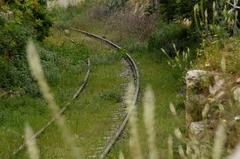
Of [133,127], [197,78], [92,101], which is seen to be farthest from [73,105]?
[133,127]

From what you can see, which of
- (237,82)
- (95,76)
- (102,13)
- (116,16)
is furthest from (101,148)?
(102,13)

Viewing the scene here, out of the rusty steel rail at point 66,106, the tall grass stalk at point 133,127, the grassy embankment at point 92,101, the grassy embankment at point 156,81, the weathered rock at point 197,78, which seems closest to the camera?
the tall grass stalk at point 133,127

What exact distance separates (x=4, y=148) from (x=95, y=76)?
7.61 m

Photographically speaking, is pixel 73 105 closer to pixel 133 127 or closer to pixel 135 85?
pixel 135 85

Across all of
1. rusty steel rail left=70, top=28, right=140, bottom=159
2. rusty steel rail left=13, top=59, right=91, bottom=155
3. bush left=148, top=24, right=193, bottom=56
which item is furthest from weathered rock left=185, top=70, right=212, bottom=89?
bush left=148, top=24, right=193, bottom=56

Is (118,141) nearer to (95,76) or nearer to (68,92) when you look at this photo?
(68,92)

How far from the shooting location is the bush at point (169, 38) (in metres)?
21.3

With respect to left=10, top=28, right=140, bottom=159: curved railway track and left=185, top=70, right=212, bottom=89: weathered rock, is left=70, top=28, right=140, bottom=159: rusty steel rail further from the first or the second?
left=185, top=70, right=212, bottom=89: weathered rock

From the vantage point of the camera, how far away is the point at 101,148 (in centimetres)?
1082

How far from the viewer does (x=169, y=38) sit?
22938mm

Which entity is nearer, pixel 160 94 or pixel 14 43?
pixel 160 94

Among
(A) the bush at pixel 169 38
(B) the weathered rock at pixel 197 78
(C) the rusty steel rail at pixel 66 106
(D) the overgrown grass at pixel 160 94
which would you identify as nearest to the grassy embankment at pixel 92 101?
(D) the overgrown grass at pixel 160 94

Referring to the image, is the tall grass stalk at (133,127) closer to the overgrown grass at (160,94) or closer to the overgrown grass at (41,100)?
the overgrown grass at (160,94)

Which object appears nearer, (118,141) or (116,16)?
(118,141)
